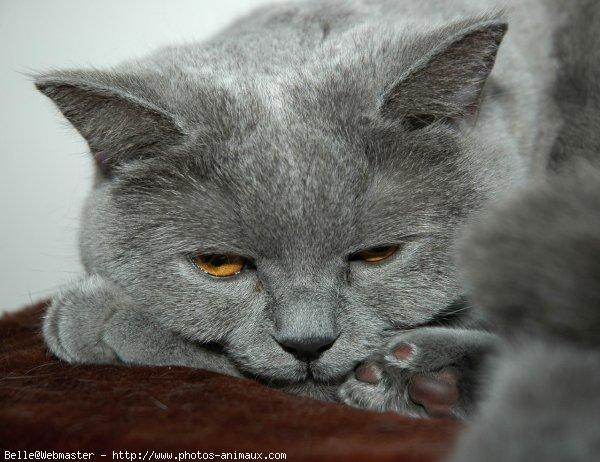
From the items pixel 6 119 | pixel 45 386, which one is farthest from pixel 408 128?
pixel 6 119

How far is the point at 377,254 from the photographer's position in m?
1.08

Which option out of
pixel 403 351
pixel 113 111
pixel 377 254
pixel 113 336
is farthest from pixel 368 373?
pixel 113 111

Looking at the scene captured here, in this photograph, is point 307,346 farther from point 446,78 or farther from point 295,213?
point 446,78

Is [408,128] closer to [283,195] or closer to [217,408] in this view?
[283,195]

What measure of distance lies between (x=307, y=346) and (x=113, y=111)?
478mm

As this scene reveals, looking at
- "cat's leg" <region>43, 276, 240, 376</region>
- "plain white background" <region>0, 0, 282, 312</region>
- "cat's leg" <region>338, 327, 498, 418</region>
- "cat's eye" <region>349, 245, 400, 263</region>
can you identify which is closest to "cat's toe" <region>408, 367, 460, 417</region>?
"cat's leg" <region>338, 327, 498, 418</region>

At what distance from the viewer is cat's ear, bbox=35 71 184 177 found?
3.27ft

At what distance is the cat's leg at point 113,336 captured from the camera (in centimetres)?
108

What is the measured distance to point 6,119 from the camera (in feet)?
6.86

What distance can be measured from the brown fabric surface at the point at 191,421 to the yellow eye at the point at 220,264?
0.17m

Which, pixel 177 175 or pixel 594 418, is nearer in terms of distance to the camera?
pixel 594 418

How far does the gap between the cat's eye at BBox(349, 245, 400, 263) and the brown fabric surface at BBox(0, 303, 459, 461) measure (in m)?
0.27

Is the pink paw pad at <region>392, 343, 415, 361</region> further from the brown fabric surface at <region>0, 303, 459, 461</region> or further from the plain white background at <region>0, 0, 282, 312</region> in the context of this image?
the plain white background at <region>0, 0, 282, 312</region>

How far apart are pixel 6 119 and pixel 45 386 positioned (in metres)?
1.39
